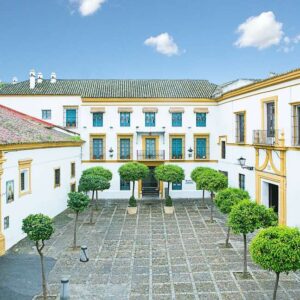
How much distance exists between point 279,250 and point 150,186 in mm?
20479

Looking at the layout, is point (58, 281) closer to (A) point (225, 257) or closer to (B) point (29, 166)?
(A) point (225, 257)

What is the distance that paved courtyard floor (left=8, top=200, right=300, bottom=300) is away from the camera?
10633 mm

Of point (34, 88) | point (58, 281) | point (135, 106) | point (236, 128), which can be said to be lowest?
point (58, 281)

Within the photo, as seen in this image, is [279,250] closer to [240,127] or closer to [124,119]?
[240,127]

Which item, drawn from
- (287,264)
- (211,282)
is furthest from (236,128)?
(287,264)

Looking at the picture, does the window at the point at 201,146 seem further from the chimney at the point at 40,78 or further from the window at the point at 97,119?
the chimney at the point at 40,78

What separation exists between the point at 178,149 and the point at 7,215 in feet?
51.0

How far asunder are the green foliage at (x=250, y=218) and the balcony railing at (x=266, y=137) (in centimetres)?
628

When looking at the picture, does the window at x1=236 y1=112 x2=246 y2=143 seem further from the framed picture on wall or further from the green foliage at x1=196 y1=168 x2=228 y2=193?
the framed picture on wall

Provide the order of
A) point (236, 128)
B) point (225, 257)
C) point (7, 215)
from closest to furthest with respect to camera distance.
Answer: point (225, 257)
point (7, 215)
point (236, 128)

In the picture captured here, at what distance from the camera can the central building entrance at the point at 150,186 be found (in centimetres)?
2798

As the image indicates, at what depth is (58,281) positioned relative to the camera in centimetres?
1154

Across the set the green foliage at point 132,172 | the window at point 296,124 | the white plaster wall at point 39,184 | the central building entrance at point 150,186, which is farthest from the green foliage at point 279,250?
the central building entrance at point 150,186

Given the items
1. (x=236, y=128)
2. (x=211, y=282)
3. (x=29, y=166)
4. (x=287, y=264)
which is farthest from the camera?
(x=236, y=128)
